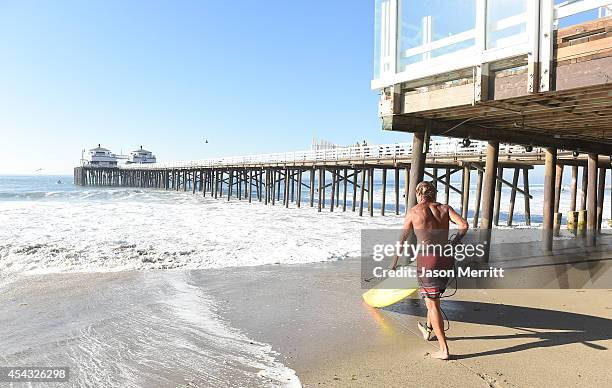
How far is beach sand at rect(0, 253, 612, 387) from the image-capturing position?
3355 mm

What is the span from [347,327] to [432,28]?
3.71m

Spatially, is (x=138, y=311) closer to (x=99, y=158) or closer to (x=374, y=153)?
(x=374, y=153)

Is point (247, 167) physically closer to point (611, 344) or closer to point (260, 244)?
point (260, 244)

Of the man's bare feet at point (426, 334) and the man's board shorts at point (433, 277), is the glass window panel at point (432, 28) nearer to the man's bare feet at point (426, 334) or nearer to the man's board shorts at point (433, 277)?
the man's board shorts at point (433, 277)

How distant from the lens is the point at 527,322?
4.64 m

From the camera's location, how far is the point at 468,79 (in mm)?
5141

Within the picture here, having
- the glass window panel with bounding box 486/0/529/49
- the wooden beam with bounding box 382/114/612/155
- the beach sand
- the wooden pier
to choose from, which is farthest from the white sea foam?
the glass window panel with bounding box 486/0/529/49

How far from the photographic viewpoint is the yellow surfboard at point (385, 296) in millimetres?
5055

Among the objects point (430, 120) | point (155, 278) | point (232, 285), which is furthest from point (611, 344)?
point (155, 278)

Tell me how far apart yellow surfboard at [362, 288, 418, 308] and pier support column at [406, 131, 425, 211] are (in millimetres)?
1556

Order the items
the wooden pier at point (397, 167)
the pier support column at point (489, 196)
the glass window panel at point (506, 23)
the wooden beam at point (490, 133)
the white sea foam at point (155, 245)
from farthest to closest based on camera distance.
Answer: the wooden pier at point (397, 167), the white sea foam at point (155, 245), the pier support column at point (489, 196), the wooden beam at point (490, 133), the glass window panel at point (506, 23)

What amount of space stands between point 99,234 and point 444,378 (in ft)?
39.6

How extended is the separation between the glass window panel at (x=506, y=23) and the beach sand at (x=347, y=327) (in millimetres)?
2998

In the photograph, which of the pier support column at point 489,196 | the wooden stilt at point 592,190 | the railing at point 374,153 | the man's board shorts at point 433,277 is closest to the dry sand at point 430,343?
the man's board shorts at point 433,277
